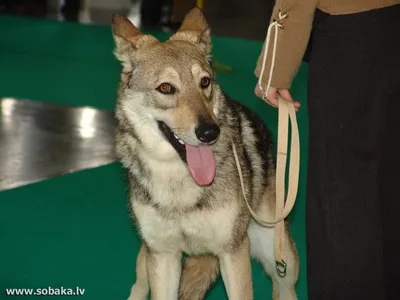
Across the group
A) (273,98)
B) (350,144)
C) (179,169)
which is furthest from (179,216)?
(350,144)

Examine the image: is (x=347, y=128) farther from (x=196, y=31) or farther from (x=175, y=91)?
(x=196, y=31)

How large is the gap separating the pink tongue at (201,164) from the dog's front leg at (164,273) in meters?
0.39

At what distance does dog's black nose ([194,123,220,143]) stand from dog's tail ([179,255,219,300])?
62 cm

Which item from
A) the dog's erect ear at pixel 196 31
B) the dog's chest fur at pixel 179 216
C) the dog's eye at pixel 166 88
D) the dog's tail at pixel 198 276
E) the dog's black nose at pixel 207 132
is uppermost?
the dog's erect ear at pixel 196 31

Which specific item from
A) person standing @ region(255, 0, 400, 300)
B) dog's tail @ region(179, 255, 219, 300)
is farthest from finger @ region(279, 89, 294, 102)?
dog's tail @ region(179, 255, 219, 300)

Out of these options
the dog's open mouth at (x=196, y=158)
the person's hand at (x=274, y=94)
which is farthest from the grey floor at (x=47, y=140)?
the person's hand at (x=274, y=94)

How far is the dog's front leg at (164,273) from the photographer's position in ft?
10.4

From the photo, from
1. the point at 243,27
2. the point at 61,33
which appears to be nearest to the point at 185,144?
the point at 61,33

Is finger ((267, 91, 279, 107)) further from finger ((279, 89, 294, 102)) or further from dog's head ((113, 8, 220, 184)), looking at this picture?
dog's head ((113, 8, 220, 184))

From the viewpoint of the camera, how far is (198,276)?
325cm

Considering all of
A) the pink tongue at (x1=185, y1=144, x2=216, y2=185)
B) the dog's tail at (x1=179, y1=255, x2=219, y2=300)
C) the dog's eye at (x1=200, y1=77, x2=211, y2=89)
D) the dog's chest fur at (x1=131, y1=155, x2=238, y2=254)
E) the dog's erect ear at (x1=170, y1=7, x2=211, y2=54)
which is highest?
the dog's erect ear at (x1=170, y1=7, x2=211, y2=54)

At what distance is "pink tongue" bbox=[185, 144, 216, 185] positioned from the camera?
3004 millimetres

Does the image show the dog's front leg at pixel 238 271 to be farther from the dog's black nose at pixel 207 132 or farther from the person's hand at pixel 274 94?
the person's hand at pixel 274 94

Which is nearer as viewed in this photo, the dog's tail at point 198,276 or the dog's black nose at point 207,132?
the dog's black nose at point 207,132
